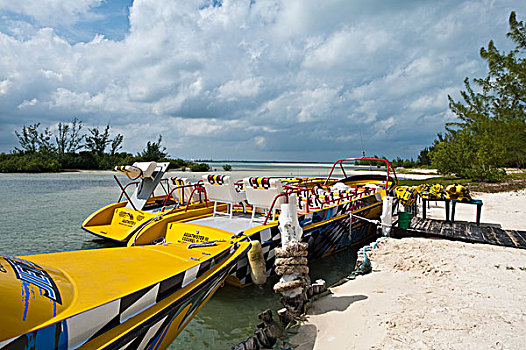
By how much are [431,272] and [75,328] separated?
5401 mm

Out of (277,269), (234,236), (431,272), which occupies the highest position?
(234,236)

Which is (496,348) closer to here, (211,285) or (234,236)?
(211,285)

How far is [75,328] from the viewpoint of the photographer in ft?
6.66

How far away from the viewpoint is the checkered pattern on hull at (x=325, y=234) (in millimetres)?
5251

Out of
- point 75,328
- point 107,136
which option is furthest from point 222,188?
point 107,136

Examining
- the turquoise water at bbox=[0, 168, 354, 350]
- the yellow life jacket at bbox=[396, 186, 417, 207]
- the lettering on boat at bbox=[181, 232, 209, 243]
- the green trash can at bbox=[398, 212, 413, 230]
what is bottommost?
the turquoise water at bbox=[0, 168, 354, 350]

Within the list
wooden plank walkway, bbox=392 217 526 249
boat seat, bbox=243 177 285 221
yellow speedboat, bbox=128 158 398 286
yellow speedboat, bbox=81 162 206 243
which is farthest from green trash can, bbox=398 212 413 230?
yellow speedboat, bbox=81 162 206 243

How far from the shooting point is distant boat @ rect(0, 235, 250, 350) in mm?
1891

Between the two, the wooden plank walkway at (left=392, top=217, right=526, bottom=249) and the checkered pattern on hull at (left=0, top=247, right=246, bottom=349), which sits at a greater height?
the checkered pattern on hull at (left=0, top=247, right=246, bottom=349)

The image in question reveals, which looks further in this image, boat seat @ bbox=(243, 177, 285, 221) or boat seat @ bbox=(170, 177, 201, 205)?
boat seat @ bbox=(170, 177, 201, 205)

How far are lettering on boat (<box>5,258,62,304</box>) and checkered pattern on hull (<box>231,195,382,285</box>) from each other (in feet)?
9.05

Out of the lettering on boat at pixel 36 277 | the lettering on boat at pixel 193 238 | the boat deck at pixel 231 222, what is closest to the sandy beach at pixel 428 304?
the boat deck at pixel 231 222

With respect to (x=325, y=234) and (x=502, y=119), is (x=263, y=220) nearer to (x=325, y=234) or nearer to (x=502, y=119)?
(x=325, y=234)

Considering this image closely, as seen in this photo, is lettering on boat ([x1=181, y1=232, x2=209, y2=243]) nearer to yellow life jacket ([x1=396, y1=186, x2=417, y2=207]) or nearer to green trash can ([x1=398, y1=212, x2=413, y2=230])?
green trash can ([x1=398, y1=212, x2=413, y2=230])
